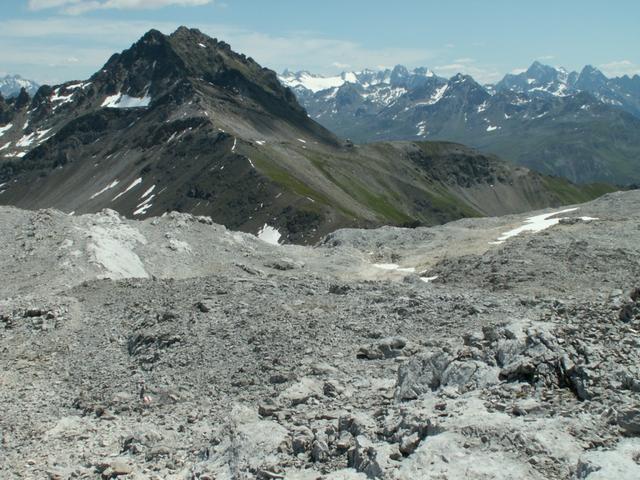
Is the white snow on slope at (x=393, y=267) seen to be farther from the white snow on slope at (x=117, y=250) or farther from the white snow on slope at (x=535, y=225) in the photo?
the white snow on slope at (x=117, y=250)

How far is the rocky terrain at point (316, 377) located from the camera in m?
14.8

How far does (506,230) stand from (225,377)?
51.5m

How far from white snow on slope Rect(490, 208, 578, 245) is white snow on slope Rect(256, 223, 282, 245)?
322 feet

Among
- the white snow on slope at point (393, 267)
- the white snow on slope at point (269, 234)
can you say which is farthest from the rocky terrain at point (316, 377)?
the white snow on slope at point (269, 234)

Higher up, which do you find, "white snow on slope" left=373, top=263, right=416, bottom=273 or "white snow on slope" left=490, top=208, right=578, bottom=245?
"white snow on slope" left=490, top=208, right=578, bottom=245

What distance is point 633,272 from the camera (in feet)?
137

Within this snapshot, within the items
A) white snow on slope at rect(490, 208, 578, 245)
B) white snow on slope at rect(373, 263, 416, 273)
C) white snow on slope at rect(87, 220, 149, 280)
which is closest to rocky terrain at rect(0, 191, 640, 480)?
white snow on slope at rect(87, 220, 149, 280)

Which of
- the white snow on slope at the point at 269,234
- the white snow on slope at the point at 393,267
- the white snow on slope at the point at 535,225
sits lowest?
the white snow on slope at the point at 269,234

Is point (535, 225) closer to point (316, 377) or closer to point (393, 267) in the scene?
point (393, 267)

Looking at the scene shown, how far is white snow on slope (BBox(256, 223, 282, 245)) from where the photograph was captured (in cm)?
16850

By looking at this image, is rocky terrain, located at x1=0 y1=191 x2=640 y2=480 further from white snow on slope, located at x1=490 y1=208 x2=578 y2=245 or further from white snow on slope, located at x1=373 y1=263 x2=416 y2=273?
white snow on slope, located at x1=490 y1=208 x2=578 y2=245

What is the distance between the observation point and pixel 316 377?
21359mm

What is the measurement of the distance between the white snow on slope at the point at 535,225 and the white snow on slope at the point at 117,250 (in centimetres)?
3257

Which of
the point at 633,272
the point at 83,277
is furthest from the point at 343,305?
the point at 633,272
